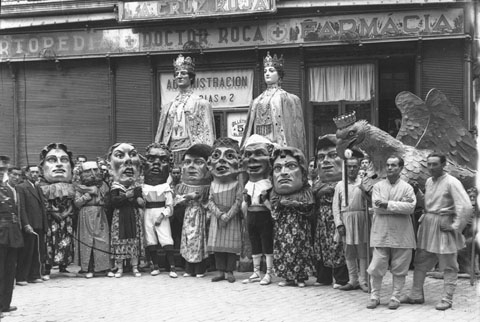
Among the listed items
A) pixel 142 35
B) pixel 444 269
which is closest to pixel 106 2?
pixel 142 35

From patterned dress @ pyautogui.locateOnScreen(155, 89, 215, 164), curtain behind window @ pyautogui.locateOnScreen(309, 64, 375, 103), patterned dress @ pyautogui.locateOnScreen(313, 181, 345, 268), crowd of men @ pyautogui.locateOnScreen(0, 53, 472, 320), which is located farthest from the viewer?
curtain behind window @ pyautogui.locateOnScreen(309, 64, 375, 103)

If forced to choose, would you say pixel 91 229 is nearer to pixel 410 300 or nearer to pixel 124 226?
pixel 124 226

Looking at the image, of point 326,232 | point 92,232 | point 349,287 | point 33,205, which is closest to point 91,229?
point 92,232

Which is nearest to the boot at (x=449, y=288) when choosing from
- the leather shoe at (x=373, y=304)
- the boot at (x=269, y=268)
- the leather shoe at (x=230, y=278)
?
the leather shoe at (x=373, y=304)

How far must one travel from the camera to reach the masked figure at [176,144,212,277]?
32.7 ft

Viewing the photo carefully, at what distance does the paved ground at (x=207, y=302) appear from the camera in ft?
23.8

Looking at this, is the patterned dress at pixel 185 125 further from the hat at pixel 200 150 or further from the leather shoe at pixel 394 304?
the leather shoe at pixel 394 304

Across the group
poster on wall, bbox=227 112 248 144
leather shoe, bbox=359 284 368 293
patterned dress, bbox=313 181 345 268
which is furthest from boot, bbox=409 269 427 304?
poster on wall, bbox=227 112 248 144

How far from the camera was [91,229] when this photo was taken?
10203 millimetres

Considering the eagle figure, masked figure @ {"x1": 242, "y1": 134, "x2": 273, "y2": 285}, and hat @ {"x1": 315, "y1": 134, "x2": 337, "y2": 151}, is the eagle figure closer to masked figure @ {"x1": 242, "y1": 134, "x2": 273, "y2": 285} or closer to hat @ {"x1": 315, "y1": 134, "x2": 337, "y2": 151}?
hat @ {"x1": 315, "y1": 134, "x2": 337, "y2": 151}

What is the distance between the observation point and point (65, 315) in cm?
754

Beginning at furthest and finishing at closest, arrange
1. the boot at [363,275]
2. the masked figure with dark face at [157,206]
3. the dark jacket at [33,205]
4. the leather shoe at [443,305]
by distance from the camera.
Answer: the masked figure with dark face at [157,206] → the dark jacket at [33,205] → the boot at [363,275] → the leather shoe at [443,305]

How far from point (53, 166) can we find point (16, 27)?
7674mm

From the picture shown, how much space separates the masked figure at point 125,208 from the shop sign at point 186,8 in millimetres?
6075
